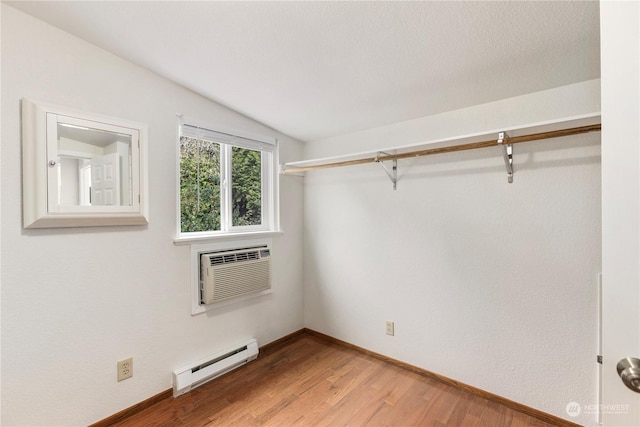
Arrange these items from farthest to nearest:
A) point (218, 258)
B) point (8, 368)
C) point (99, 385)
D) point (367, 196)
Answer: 1. point (367, 196)
2. point (218, 258)
3. point (99, 385)
4. point (8, 368)

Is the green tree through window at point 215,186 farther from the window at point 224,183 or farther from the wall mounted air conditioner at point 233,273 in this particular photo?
the wall mounted air conditioner at point 233,273

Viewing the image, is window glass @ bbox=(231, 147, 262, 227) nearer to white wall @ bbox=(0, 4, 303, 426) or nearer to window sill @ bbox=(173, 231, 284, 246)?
window sill @ bbox=(173, 231, 284, 246)

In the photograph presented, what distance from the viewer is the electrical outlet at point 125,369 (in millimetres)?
1758

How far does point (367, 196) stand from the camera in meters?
2.48

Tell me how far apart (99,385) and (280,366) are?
1188 mm

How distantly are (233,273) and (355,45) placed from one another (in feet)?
5.81

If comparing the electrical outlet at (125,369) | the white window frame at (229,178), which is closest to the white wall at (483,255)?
the white window frame at (229,178)

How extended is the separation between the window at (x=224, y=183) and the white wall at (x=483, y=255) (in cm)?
66

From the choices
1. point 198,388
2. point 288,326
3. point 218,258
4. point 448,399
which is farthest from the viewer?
point 288,326

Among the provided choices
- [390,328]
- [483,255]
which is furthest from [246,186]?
[483,255]

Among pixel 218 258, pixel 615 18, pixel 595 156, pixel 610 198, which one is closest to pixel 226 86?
pixel 218 258

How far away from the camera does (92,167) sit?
1668mm

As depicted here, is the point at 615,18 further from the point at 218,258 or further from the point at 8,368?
the point at 8,368

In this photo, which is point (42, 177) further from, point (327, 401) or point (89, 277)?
point (327, 401)
